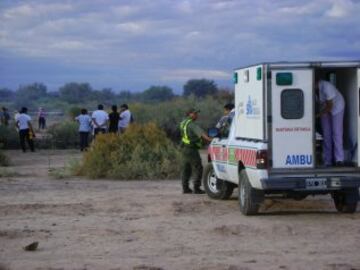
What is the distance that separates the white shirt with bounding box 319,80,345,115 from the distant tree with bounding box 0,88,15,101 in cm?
11010

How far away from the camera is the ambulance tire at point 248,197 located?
47.2 feet

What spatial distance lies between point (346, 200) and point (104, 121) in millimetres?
17622

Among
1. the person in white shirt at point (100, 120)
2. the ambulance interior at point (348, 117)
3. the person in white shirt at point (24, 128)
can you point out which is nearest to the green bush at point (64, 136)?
the person in white shirt at point (24, 128)

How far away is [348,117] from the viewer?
1479 centimetres

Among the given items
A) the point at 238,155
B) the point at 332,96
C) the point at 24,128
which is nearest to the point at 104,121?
the point at 24,128

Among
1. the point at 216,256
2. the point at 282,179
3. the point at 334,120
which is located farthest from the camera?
the point at 334,120

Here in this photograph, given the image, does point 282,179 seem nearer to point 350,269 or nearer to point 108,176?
point 350,269

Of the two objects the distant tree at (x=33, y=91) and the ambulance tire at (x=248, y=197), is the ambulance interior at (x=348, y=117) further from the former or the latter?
the distant tree at (x=33, y=91)

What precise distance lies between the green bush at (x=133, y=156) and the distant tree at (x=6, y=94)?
100616 mm

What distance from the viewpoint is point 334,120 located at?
14562mm

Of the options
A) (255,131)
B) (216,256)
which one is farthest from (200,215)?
(216,256)

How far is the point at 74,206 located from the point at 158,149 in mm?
6767

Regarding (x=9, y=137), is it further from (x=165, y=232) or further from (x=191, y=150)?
(x=165, y=232)

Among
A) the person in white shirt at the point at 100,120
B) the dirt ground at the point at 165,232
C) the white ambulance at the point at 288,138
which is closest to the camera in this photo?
the dirt ground at the point at 165,232
